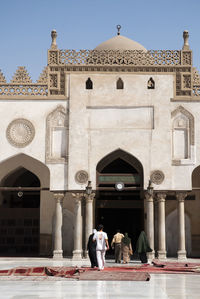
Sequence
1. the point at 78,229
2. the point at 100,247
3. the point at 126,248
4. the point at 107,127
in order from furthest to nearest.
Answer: the point at 107,127 < the point at 78,229 < the point at 126,248 < the point at 100,247

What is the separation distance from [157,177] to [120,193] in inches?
109

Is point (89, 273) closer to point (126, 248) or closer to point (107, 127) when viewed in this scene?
point (126, 248)

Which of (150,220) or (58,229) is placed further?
(58,229)

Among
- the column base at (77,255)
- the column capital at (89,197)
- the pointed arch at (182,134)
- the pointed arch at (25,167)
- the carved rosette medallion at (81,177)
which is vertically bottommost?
the column base at (77,255)

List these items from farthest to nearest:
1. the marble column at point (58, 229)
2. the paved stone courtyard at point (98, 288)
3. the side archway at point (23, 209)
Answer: the side archway at point (23, 209) → the marble column at point (58, 229) → the paved stone courtyard at point (98, 288)

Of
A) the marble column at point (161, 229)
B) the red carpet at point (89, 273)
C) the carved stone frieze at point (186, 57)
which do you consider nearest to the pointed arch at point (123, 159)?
the marble column at point (161, 229)

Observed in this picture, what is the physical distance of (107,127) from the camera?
21.1 m

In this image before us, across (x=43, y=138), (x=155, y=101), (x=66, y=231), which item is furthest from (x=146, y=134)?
(x=66, y=231)

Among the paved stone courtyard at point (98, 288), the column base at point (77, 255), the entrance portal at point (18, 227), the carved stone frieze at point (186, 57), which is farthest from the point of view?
the entrance portal at point (18, 227)

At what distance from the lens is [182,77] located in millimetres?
21391

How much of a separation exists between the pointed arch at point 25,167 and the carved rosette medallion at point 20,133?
43.1 inches

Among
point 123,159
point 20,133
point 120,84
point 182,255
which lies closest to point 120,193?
point 123,159

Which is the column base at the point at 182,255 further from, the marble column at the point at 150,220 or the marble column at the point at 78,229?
the marble column at the point at 78,229

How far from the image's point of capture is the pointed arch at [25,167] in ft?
73.9
